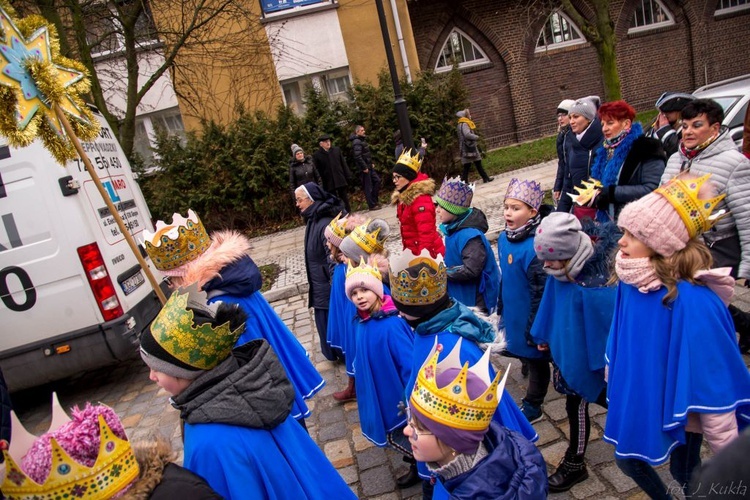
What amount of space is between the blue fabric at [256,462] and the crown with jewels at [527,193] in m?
2.07

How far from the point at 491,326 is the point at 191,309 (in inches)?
59.1

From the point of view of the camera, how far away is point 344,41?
16078 mm

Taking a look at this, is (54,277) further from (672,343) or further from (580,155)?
(580,155)

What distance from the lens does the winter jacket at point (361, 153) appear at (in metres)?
12.0

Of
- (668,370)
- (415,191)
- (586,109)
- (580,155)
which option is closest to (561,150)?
(580,155)

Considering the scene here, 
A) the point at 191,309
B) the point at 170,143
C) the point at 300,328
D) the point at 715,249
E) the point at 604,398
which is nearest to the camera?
the point at 191,309

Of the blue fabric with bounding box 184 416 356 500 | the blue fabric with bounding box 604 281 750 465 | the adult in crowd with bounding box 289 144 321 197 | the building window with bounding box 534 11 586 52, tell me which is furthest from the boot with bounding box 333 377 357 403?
the building window with bounding box 534 11 586 52

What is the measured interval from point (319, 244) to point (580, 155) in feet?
8.95

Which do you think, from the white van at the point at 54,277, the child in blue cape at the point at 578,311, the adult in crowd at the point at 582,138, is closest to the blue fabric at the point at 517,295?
the child in blue cape at the point at 578,311

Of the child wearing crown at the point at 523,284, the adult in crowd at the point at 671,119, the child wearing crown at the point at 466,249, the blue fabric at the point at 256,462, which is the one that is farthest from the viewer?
the adult in crowd at the point at 671,119

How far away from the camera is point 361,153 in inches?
476

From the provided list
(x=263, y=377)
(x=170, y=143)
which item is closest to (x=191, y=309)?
(x=263, y=377)

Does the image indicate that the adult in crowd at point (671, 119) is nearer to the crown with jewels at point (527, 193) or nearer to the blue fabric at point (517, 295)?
the crown with jewels at point (527, 193)

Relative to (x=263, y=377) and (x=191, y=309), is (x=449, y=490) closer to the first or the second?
(x=263, y=377)
